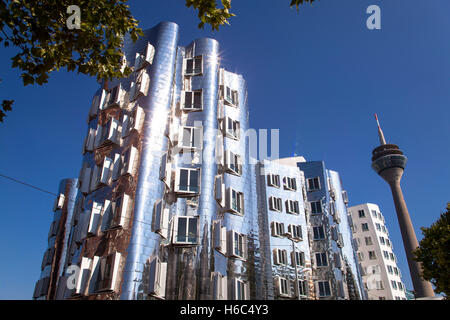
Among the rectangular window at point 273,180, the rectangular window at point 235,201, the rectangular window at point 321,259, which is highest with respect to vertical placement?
the rectangular window at point 273,180

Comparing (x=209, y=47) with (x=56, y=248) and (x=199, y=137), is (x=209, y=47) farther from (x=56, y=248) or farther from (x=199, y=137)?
(x=56, y=248)

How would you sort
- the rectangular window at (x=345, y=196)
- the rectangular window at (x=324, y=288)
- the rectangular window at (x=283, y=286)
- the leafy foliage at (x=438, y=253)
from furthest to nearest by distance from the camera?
the rectangular window at (x=345, y=196) < the rectangular window at (x=324, y=288) < the rectangular window at (x=283, y=286) < the leafy foliage at (x=438, y=253)

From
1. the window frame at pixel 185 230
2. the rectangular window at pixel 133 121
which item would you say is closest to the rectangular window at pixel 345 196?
the window frame at pixel 185 230

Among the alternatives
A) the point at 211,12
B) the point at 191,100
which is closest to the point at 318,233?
the point at 191,100

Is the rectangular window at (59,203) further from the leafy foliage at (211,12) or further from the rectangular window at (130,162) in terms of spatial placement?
Result: the leafy foliage at (211,12)

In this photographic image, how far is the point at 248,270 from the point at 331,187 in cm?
2335

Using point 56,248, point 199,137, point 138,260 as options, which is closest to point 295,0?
point 138,260

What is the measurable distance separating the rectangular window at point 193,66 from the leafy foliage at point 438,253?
75.3ft

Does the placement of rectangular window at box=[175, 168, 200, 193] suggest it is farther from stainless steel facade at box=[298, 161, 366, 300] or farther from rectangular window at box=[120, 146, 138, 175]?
stainless steel facade at box=[298, 161, 366, 300]

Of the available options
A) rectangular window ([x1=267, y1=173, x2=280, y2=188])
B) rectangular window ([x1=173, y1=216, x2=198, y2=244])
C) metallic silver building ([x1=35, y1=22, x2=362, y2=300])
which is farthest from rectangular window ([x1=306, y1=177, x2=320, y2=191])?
rectangular window ([x1=173, y1=216, x2=198, y2=244])

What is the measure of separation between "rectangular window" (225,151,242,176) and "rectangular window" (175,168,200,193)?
3.42 meters

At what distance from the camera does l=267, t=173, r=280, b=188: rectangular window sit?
4078 cm

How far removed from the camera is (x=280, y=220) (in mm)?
39156

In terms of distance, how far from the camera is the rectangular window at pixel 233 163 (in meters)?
31.1
